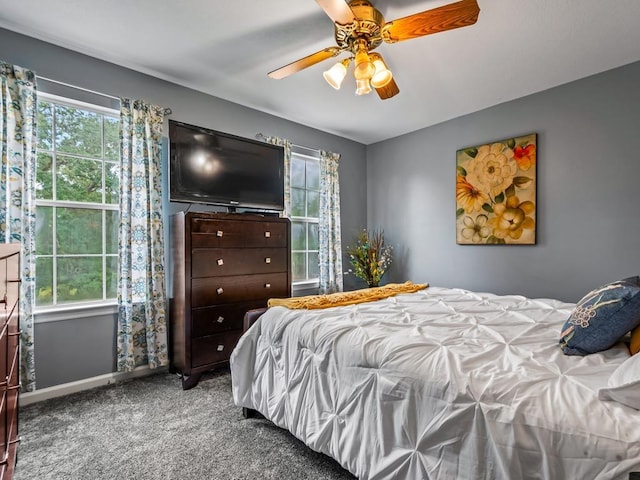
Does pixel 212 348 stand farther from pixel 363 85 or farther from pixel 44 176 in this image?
pixel 363 85

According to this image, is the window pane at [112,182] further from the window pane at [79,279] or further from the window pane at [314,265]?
the window pane at [314,265]

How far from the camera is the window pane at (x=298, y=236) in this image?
13.7 ft

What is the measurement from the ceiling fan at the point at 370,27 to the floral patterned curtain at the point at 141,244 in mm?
1371

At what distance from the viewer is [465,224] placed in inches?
150

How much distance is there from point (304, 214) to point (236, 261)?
1.54 meters

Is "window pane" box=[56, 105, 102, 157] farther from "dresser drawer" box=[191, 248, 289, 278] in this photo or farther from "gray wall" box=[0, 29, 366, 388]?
"dresser drawer" box=[191, 248, 289, 278]

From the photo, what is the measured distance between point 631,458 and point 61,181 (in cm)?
348

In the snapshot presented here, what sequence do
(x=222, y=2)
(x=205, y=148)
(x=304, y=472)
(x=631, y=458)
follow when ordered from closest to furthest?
(x=631, y=458) → (x=304, y=472) → (x=222, y=2) → (x=205, y=148)

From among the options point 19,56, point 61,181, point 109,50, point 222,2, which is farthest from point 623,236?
point 19,56

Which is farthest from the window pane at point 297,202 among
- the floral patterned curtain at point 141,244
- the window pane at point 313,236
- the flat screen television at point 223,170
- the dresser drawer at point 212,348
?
the dresser drawer at point 212,348

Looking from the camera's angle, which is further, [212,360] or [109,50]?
[212,360]

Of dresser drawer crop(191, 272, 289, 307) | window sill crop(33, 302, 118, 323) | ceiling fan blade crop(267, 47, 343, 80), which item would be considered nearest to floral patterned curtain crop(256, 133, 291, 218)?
dresser drawer crop(191, 272, 289, 307)

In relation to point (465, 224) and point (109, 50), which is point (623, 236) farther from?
point (109, 50)

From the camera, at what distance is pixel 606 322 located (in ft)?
4.33
